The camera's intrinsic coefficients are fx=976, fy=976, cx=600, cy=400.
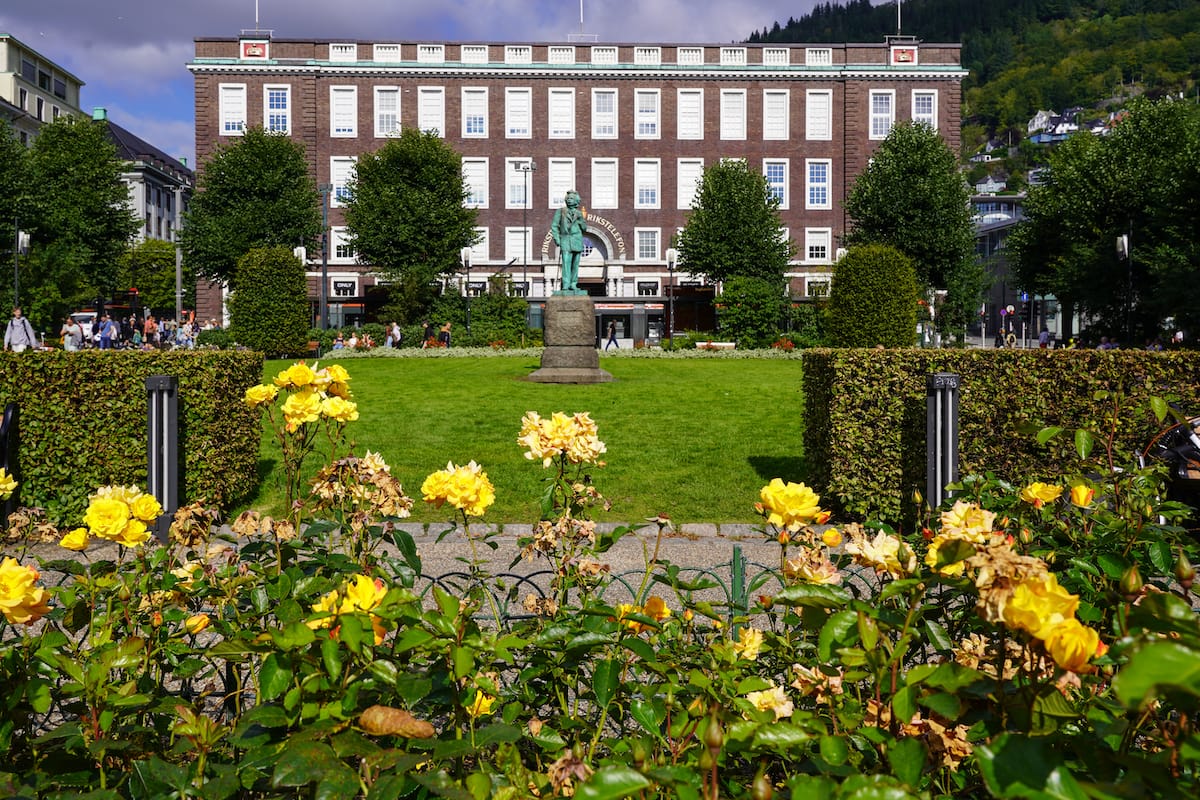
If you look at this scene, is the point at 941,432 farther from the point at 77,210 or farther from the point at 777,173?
the point at 777,173

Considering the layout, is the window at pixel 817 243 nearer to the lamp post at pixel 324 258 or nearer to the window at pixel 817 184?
the window at pixel 817 184

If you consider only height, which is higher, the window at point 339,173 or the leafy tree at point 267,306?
the window at point 339,173

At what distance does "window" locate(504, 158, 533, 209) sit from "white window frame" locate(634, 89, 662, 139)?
668cm

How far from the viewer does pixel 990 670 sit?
2.14m

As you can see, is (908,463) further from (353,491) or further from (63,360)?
(63,360)

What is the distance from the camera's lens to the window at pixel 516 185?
5491 centimetres

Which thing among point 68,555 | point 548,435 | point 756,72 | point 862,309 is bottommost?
point 68,555

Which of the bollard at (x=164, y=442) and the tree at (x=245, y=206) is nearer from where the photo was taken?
the bollard at (x=164, y=442)

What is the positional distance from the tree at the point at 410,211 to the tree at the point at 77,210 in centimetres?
1195

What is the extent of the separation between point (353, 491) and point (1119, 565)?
209 centimetres

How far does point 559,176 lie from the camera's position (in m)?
55.1

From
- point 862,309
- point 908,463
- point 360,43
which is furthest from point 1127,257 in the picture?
point 360,43

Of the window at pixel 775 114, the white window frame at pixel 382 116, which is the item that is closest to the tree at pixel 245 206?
the white window frame at pixel 382 116

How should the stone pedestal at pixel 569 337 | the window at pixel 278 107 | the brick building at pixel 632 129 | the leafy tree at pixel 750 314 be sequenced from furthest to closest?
the brick building at pixel 632 129
the window at pixel 278 107
the leafy tree at pixel 750 314
the stone pedestal at pixel 569 337
